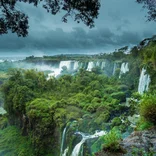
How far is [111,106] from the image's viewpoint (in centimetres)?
1881

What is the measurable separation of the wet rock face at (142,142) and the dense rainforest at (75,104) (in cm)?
616

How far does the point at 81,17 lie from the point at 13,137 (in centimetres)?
1936

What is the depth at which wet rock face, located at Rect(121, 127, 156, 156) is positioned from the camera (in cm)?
326

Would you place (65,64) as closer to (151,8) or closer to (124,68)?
(124,68)

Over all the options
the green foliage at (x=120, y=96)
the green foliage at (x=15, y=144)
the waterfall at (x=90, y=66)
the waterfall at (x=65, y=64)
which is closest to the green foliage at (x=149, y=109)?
the green foliage at (x=15, y=144)

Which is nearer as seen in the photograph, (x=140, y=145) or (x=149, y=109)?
(x=140, y=145)

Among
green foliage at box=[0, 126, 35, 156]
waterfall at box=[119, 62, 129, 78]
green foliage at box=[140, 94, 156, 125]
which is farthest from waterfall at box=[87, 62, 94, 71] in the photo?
green foliage at box=[140, 94, 156, 125]

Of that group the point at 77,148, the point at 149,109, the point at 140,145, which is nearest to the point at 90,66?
the point at 77,148

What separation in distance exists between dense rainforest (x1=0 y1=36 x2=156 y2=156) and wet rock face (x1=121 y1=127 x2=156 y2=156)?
6160 mm

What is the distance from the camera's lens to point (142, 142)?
3.53 metres

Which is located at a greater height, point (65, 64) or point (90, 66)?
point (90, 66)

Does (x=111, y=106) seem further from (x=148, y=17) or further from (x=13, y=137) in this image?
(x=148, y=17)

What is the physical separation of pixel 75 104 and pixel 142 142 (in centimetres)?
1700

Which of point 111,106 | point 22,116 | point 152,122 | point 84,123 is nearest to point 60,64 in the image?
point 22,116
